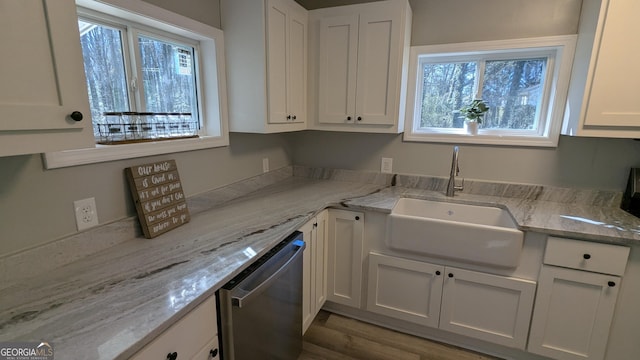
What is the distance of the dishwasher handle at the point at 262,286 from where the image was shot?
3.52 feet

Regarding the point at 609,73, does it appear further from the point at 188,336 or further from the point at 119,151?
the point at 119,151

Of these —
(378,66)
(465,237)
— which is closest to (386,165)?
(378,66)

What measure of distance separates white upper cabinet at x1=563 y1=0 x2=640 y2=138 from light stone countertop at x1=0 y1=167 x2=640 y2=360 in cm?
53

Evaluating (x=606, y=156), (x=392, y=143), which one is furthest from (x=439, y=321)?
(x=606, y=156)

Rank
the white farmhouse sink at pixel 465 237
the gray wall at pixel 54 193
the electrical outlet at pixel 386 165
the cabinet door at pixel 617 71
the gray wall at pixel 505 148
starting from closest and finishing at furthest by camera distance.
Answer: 1. the gray wall at pixel 54 193
2. the cabinet door at pixel 617 71
3. the white farmhouse sink at pixel 465 237
4. the gray wall at pixel 505 148
5. the electrical outlet at pixel 386 165

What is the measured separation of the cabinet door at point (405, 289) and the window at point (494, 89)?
0.97 m

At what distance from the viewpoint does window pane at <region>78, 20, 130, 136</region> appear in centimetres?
125

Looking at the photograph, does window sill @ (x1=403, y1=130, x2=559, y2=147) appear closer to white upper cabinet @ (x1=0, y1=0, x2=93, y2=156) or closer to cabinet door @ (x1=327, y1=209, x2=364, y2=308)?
cabinet door @ (x1=327, y1=209, x2=364, y2=308)

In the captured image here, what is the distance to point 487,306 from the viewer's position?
1.75 metres

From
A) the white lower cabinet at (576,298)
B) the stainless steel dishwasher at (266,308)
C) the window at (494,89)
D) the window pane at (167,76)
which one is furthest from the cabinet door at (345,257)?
the window pane at (167,76)

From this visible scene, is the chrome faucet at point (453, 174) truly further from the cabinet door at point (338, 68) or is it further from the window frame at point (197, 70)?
the window frame at point (197, 70)

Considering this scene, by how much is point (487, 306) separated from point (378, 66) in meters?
1.65

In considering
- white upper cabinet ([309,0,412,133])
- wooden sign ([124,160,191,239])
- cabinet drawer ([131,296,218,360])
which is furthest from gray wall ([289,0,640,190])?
cabinet drawer ([131,296,218,360])

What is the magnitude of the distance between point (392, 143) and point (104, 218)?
75.5 inches
